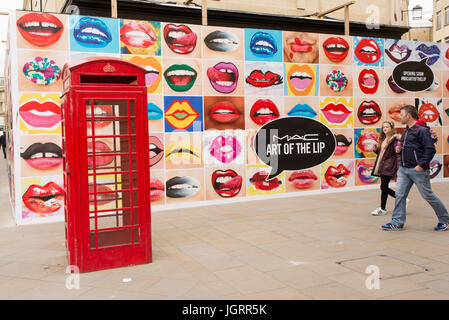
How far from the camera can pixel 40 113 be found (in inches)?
319

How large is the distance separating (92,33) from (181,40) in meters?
1.68

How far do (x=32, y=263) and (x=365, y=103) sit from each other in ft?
27.0

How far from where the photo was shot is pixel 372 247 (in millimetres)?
5922

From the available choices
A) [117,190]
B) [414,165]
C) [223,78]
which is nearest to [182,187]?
[223,78]

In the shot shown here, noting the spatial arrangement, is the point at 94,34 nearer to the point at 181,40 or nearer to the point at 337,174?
the point at 181,40

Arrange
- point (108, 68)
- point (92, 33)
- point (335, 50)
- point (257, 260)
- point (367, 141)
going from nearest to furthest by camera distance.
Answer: point (108, 68) < point (257, 260) < point (92, 33) < point (335, 50) < point (367, 141)

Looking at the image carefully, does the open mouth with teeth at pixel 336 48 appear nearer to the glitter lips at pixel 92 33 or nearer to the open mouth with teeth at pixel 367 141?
the open mouth with teeth at pixel 367 141

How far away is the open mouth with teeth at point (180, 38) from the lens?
909 cm

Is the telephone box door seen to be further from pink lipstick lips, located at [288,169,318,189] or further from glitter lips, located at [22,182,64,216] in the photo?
pink lipstick lips, located at [288,169,318,189]

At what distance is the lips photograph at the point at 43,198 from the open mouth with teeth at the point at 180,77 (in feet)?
A: 9.29

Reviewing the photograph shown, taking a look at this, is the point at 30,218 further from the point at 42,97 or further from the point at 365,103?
the point at 365,103

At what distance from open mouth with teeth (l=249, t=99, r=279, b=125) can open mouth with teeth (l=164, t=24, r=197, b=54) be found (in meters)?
1.79

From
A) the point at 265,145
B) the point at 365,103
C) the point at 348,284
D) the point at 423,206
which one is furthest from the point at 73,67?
the point at 365,103

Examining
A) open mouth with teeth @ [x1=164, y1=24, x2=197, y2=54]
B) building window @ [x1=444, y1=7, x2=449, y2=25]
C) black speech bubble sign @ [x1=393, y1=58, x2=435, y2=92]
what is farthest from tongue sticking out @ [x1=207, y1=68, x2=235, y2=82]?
building window @ [x1=444, y1=7, x2=449, y2=25]
